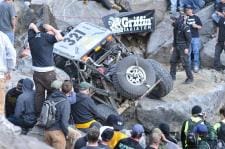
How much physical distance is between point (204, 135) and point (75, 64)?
415 cm

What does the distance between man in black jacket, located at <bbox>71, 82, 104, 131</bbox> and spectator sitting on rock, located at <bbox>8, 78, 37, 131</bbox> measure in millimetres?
701

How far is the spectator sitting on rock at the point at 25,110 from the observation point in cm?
1280

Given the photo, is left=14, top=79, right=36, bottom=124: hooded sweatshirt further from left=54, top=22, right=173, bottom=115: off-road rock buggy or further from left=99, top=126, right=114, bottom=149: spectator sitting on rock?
left=99, top=126, right=114, bottom=149: spectator sitting on rock

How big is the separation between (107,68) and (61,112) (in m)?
3.93

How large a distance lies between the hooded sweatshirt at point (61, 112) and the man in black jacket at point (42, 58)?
0.93m

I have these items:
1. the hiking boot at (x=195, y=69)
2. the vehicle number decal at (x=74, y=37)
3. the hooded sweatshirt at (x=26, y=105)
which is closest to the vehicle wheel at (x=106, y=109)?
the vehicle number decal at (x=74, y=37)

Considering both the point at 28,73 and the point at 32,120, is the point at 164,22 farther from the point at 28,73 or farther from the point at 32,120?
the point at 32,120

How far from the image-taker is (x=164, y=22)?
20.9 meters

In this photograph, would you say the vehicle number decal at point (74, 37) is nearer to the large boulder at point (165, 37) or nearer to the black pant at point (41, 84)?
the black pant at point (41, 84)

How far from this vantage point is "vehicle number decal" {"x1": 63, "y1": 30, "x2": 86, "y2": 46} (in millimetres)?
15867

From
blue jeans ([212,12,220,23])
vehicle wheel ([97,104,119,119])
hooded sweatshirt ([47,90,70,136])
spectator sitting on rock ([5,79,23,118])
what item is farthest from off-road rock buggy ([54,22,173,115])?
blue jeans ([212,12,220,23])

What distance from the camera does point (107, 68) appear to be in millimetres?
15633

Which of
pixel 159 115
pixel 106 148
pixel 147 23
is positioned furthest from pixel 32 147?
pixel 147 23

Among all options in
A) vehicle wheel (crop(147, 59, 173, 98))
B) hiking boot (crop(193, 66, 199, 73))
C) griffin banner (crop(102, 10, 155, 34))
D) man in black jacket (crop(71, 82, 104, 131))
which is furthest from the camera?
griffin banner (crop(102, 10, 155, 34))
